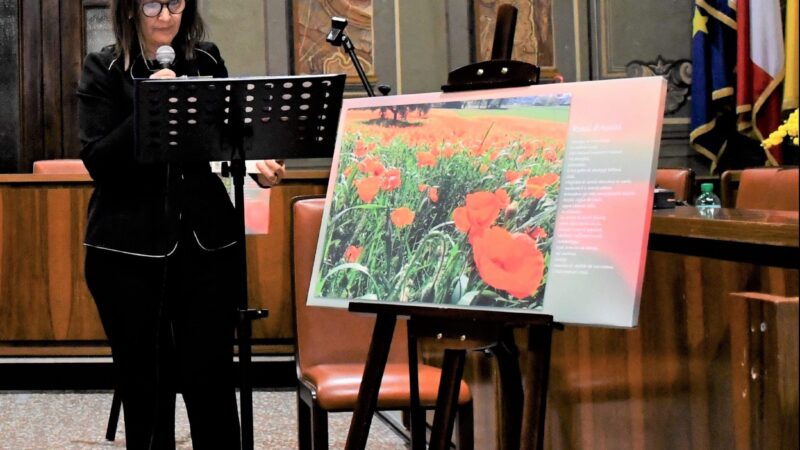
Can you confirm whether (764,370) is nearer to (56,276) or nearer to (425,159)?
(425,159)

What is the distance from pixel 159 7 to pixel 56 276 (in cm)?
250

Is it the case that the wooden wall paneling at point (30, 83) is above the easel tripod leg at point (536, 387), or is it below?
above

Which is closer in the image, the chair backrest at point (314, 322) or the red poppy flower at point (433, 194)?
the red poppy flower at point (433, 194)

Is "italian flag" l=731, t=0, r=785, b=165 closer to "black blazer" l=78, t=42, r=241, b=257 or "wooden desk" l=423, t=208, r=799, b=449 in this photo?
"wooden desk" l=423, t=208, r=799, b=449

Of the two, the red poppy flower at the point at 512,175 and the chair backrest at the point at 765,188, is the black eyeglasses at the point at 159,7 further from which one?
the chair backrest at the point at 765,188

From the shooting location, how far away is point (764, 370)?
1460mm

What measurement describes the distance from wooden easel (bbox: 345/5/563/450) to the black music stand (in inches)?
13.4

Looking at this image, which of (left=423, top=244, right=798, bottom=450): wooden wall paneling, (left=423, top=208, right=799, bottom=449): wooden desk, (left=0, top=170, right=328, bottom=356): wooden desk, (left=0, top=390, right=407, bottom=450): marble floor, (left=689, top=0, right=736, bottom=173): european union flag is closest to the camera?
(left=423, top=208, right=799, bottom=449): wooden desk

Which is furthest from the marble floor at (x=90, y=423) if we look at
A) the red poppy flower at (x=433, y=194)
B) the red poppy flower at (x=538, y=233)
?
the red poppy flower at (x=538, y=233)

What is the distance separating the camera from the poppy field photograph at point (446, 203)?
5.72 ft

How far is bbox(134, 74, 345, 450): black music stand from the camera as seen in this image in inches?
81.5

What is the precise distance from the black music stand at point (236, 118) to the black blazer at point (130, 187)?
0.46 feet

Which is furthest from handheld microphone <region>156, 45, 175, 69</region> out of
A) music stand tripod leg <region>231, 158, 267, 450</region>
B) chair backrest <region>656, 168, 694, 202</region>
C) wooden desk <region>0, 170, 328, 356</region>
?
wooden desk <region>0, 170, 328, 356</region>

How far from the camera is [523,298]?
1714 millimetres
